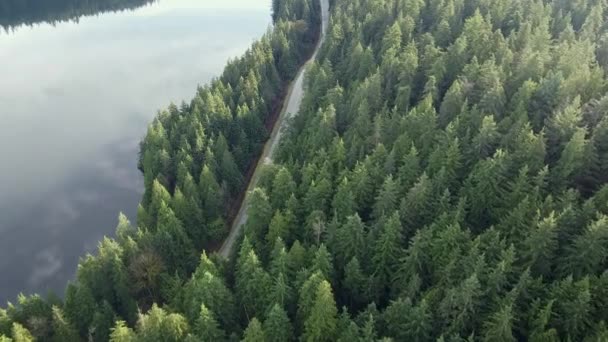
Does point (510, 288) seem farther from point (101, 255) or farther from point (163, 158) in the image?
point (163, 158)

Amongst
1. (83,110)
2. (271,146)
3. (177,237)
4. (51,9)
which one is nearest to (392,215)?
(177,237)

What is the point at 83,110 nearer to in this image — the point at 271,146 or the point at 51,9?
Result: the point at 271,146

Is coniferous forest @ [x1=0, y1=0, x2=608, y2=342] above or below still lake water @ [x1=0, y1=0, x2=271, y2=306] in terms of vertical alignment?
above

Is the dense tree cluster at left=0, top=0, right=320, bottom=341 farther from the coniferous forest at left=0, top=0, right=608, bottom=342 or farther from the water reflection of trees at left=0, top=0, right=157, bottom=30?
the water reflection of trees at left=0, top=0, right=157, bottom=30

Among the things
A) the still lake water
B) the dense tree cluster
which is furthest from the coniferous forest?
the still lake water

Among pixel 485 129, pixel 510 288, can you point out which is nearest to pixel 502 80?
pixel 485 129

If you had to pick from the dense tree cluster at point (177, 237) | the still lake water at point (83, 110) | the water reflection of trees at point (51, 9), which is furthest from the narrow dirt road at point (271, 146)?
the water reflection of trees at point (51, 9)
